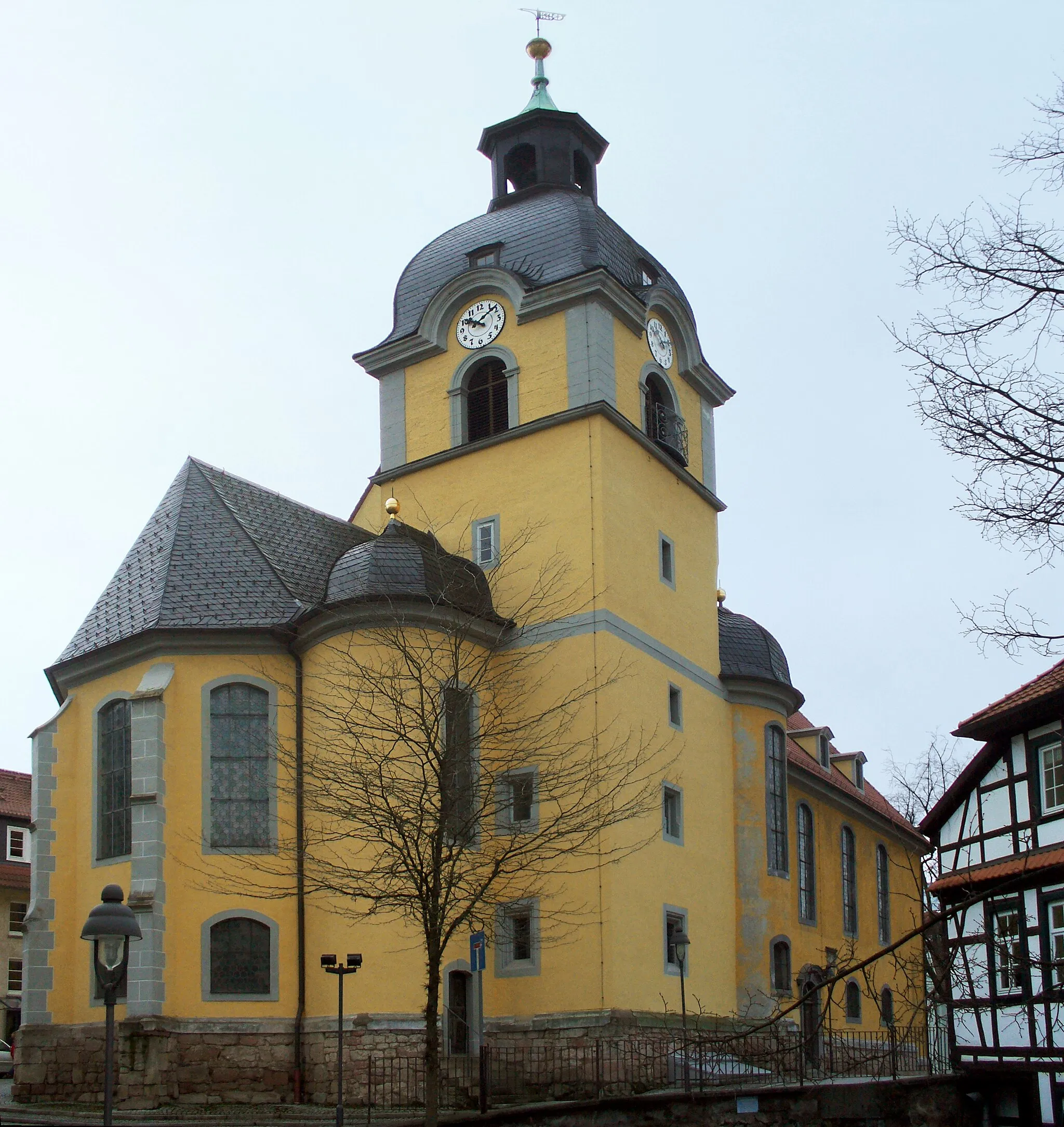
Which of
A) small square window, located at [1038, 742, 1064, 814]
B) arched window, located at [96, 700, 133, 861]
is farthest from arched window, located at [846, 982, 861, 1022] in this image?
arched window, located at [96, 700, 133, 861]

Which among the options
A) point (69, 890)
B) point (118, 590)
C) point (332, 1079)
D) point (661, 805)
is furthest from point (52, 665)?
point (661, 805)

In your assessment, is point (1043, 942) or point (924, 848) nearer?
point (1043, 942)

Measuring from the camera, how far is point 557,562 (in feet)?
98.5

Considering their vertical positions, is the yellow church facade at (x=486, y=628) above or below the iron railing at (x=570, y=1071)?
above

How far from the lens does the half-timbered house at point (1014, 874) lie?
895 inches

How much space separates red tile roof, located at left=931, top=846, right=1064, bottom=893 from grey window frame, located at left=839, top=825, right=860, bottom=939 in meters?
13.4

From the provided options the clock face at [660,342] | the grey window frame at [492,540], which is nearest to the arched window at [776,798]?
the grey window frame at [492,540]

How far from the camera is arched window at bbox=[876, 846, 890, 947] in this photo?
42812 mm

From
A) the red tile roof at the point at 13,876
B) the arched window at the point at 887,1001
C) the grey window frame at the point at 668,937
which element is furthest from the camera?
the red tile roof at the point at 13,876

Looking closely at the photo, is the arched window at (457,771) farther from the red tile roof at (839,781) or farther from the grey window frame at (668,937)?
the red tile roof at (839,781)

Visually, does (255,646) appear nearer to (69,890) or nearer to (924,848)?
(69,890)

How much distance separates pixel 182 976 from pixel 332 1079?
3009 mm

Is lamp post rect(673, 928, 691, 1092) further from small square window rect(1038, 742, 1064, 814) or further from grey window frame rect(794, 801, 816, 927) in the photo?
small square window rect(1038, 742, 1064, 814)

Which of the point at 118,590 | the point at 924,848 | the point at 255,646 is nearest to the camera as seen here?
the point at 255,646
